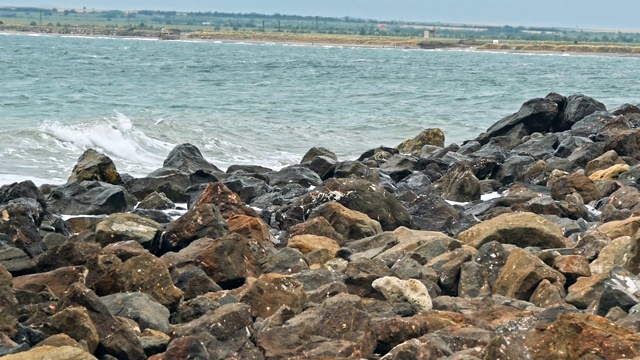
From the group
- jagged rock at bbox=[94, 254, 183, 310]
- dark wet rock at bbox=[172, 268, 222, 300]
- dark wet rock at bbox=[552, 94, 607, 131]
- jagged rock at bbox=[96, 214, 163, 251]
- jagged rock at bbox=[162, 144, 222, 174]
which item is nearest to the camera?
jagged rock at bbox=[94, 254, 183, 310]

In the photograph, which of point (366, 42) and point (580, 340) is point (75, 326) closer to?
point (580, 340)

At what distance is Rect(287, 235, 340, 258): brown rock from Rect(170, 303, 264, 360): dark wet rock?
2.91m

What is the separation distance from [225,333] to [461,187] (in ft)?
26.2

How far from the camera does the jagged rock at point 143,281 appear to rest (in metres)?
8.17

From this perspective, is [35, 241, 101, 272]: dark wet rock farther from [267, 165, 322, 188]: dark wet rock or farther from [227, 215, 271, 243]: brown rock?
[267, 165, 322, 188]: dark wet rock

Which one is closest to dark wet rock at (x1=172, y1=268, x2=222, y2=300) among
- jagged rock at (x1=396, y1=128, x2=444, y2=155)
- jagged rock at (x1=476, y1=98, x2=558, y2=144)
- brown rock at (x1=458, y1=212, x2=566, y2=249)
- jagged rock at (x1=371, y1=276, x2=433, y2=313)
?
jagged rock at (x1=371, y1=276, x2=433, y2=313)

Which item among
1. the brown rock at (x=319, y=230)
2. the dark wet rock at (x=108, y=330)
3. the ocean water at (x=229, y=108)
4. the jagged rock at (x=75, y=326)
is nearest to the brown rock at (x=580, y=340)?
the dark wet rock at (x=108, y=330)

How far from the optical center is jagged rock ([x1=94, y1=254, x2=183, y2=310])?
322 inches

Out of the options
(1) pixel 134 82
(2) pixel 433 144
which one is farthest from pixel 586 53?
(2) pixel 433 144

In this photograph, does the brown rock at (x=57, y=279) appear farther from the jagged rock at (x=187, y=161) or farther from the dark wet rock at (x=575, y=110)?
the dark wet rock at (x=575, y=110)

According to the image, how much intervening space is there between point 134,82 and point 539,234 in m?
36.0

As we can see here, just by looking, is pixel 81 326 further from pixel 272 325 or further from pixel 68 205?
pixel 68 205

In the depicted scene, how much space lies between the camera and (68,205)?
523 inches

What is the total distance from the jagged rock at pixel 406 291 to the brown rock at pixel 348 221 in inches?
115
